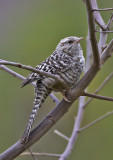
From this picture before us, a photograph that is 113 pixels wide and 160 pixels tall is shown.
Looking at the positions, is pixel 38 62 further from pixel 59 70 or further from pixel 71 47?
pixel 59 70

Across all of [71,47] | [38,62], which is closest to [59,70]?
[71,47]

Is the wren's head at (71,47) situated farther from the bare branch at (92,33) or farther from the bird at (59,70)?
the bare branch at (92,33)

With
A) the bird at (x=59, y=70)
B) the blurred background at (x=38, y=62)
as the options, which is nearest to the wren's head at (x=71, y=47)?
the bird at (x=59, y=70)

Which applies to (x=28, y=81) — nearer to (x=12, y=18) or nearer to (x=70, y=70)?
(x=70, y=70)

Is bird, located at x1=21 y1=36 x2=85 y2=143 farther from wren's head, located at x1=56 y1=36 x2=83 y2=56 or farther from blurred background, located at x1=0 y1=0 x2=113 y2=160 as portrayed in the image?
blurred background, located at x1=0 y1=0 x2=113 y2=160

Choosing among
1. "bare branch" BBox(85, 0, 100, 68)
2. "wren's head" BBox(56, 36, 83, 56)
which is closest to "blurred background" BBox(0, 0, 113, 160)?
"wren's head" BBox(56, 36, 83, 56)

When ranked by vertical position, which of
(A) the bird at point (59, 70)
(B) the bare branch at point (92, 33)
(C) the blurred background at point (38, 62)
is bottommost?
(C) the blurred background at point (38, 62)
